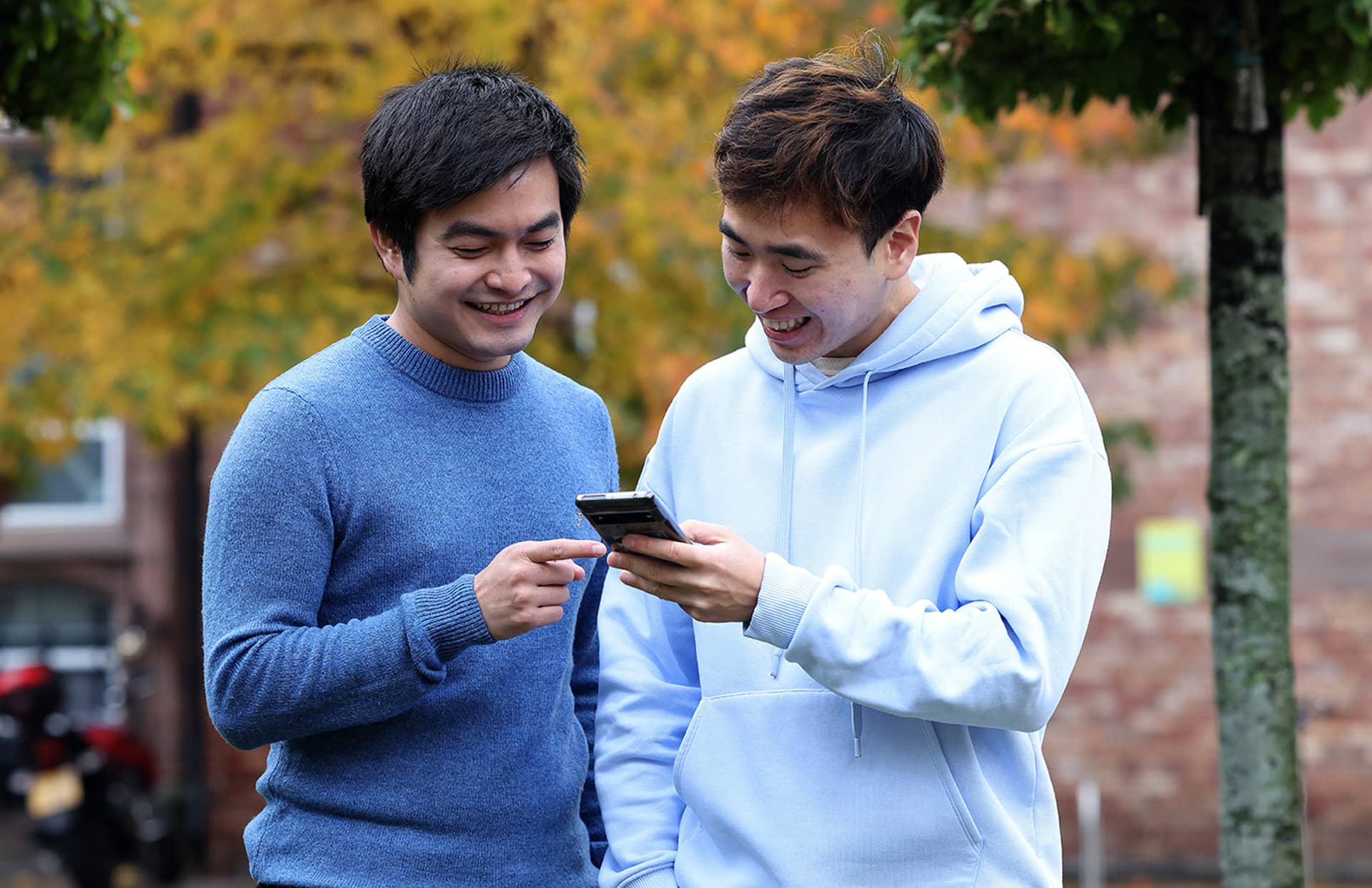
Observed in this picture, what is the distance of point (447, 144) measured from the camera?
234 centimetres

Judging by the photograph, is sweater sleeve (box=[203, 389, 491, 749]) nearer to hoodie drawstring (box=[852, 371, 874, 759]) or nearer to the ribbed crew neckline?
the ribbed crew neckline

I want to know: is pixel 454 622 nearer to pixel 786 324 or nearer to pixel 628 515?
pixel 628 515

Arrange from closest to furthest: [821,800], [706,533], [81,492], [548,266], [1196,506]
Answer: [706,533] → [821,800] → [548,266] → [1196,506] → [81,492]

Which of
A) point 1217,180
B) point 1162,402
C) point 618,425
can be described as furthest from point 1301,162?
point 1217,180

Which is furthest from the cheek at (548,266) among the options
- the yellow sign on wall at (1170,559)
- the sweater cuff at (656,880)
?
the yellow sign on wall at (1170,559)

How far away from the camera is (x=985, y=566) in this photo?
2.10 meters

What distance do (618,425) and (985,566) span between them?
14.7 ft

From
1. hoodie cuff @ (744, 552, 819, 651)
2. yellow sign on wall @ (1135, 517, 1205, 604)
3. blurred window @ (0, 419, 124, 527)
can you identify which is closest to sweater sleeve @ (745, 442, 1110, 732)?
hoodie cuff @ (744, 552, 819, 651)

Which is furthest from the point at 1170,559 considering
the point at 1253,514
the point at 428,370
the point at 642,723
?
the point at 428,370

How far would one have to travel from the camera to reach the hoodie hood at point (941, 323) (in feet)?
7.44

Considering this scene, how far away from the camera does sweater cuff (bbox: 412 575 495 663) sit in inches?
86.1

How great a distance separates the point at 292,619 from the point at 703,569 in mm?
603

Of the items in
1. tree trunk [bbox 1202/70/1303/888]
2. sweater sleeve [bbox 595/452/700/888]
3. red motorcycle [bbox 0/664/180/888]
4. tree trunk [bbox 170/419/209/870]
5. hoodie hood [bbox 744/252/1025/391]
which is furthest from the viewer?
tree trunk [bbox 170/419/209/870]

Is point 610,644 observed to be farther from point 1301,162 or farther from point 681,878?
point 1301,162
